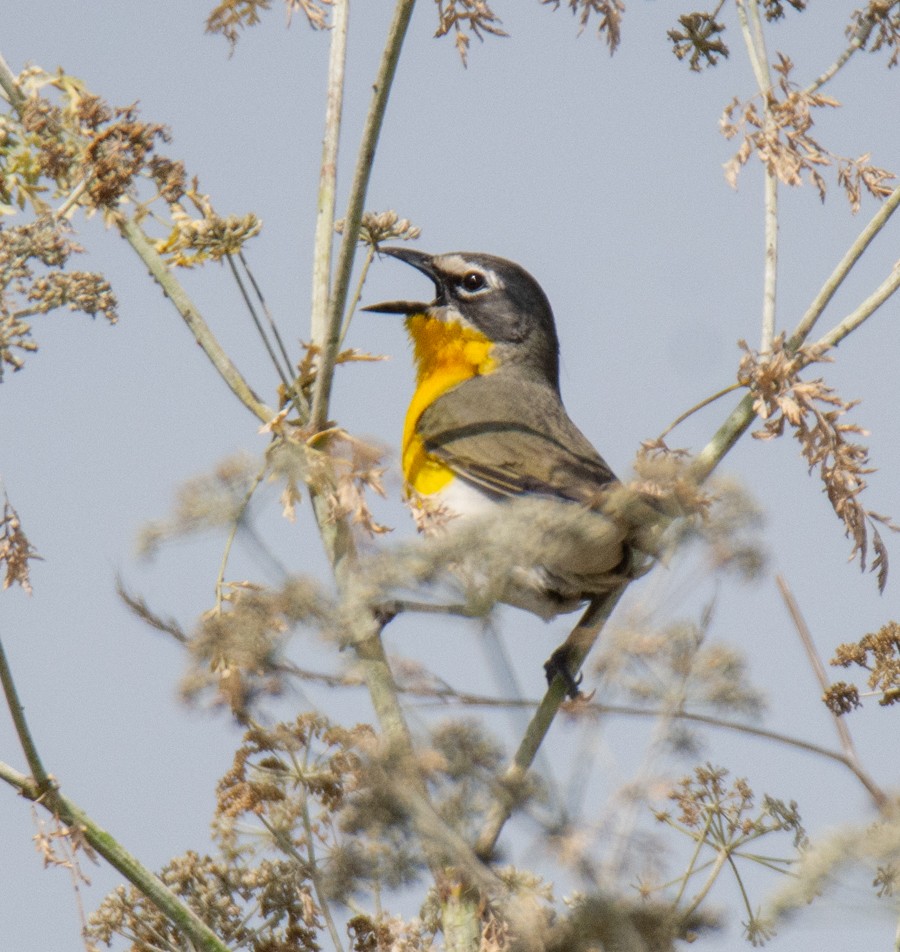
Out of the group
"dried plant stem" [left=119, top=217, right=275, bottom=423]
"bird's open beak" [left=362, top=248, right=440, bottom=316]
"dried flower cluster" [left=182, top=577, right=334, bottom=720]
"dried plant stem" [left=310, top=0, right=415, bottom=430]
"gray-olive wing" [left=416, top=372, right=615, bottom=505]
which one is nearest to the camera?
"dried flower cluster" [left=182, top=577, right=334, bottom=720]

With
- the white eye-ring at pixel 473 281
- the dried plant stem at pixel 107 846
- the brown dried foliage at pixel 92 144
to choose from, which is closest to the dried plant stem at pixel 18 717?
the dried plant stem at pixel 107 846

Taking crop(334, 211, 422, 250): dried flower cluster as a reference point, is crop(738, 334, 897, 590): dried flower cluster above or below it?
below

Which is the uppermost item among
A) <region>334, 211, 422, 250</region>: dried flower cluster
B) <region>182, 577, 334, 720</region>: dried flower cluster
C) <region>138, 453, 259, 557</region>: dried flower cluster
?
<region>334, 211, 422, 250</region>: dried flower cluster

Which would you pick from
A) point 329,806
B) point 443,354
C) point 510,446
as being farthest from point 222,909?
point 443,354

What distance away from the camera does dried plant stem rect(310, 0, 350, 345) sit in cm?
356

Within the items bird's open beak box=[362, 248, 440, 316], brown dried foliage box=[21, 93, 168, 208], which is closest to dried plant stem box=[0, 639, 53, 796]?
brown dried foliage box=[21, 93, 168, 208]

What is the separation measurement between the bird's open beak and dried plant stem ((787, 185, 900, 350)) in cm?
326

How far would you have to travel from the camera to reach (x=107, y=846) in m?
2.62

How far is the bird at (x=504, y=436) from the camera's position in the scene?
3.05 meters

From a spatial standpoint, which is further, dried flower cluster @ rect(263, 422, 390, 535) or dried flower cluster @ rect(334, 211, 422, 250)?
dried flower cluster @ rect(334, 211, 422, 250)

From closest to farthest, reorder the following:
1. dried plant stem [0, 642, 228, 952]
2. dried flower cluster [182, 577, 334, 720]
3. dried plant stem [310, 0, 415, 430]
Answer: dried flower cluster [182, 577, 334, 720], dried plant stem [0, 642, 228, 952], dried plant stem [310, 0, 415, 430]

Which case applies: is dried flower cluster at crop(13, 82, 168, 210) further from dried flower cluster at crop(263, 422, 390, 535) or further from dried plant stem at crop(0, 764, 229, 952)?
dried plant stem at crop(0, 764, 229, 952)

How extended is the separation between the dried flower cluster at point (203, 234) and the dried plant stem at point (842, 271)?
133cm

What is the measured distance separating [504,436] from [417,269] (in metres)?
1.74
